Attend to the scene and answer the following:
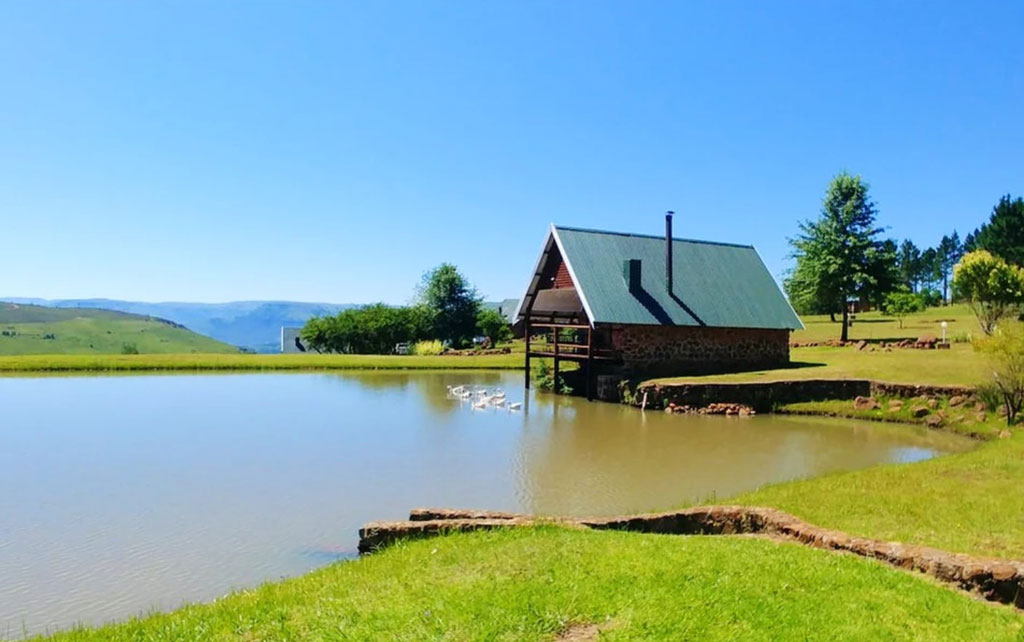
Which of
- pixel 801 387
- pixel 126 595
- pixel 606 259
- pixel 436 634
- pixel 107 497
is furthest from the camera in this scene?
pixel 606 259

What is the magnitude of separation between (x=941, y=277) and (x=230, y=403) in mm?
111642

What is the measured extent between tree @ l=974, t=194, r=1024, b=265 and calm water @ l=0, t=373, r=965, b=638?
49.6 metres

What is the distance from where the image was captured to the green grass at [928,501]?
7.46 meters

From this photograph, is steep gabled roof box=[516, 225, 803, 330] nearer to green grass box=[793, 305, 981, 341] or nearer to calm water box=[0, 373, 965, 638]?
calm water box=[0, 373, 965, 638]

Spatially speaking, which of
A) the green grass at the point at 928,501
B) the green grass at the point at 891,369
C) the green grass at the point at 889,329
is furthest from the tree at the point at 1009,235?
the green grass at the point at 928,501

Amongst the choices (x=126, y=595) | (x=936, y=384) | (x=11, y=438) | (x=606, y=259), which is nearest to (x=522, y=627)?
(x=126, y=595)

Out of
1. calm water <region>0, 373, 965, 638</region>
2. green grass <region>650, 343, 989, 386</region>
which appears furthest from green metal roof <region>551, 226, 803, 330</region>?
calm water <region>0, 373, 965, 638</region>

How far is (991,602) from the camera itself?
5.38 metres

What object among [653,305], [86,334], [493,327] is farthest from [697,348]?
[86,334]

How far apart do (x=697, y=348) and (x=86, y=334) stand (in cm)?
8437

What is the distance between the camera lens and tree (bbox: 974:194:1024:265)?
187ft

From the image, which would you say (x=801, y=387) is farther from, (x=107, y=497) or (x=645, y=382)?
(x=107, y=497)

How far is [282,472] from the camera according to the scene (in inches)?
492

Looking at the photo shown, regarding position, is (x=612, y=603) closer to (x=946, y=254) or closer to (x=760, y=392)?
(x=760, y=392)
